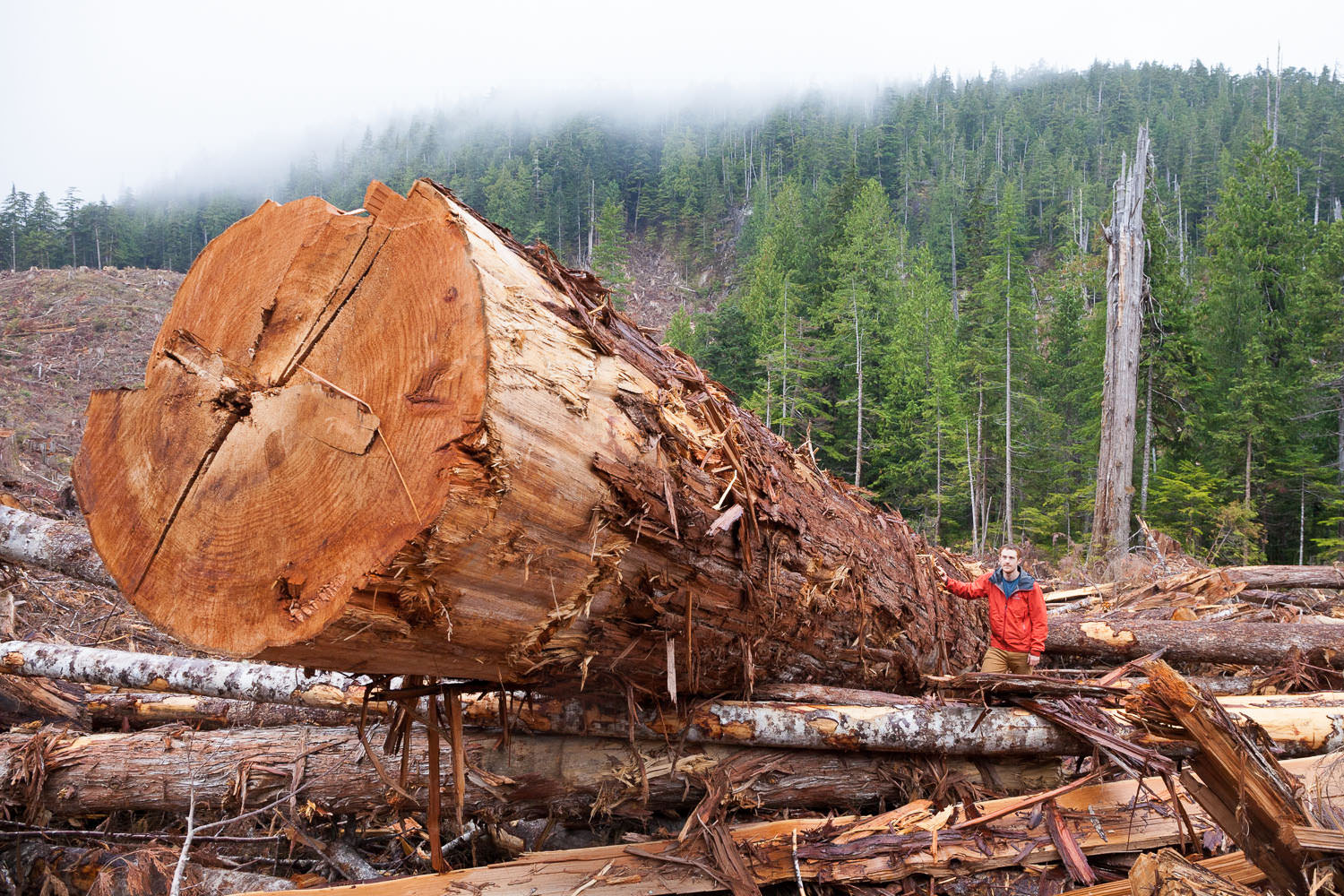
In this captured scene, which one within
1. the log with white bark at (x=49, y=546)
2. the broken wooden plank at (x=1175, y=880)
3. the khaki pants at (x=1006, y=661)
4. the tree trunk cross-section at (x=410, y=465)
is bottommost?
the khaki pants at (x=1006, y=661)

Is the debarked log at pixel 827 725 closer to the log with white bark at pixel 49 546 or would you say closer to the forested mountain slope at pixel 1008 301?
the forested mountain slope at pixel 1008 301

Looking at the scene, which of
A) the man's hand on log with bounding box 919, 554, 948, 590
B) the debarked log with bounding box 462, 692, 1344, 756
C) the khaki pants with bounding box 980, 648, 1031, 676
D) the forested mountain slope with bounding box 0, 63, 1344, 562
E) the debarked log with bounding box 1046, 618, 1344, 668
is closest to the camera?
the debarked log with bounding box 462, 692, 1344, 756

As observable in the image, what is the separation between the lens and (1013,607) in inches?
179

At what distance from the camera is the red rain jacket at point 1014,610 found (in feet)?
14.8

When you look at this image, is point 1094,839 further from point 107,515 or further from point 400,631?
point 107,515

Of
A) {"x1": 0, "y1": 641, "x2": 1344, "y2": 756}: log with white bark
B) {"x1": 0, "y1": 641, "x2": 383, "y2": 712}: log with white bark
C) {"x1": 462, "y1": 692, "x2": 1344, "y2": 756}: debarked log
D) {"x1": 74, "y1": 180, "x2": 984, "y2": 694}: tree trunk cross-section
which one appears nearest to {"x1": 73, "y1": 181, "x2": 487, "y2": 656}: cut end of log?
{"x1": 74, "y1": 180, "x2": 984, "y2": 694}: tree trunk cross-section

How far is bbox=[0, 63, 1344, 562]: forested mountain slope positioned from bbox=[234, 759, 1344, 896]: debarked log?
240 cm

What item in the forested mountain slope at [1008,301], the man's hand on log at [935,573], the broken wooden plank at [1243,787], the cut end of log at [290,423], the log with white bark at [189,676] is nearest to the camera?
the cut end of log at [290,423]

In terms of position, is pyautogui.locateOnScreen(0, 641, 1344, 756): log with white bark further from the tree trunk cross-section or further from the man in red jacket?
the man in red jacket

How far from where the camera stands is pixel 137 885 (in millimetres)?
2865

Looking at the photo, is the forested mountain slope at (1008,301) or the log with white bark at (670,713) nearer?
the log with white bark at (670,713)

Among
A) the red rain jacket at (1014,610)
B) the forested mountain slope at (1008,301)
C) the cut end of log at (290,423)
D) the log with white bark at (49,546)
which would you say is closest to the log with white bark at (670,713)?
the log with white bark at (49,546)

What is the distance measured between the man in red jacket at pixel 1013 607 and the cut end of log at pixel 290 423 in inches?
145

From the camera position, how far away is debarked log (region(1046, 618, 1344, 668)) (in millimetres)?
5199
